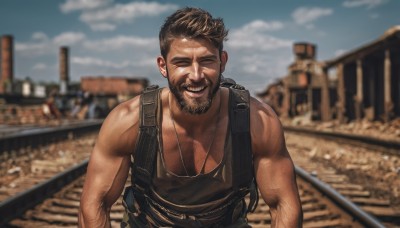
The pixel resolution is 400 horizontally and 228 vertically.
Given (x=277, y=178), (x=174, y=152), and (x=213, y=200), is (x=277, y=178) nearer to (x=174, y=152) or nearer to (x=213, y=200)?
(x=213, y=200)

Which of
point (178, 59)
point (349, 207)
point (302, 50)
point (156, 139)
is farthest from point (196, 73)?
point (302, 50)

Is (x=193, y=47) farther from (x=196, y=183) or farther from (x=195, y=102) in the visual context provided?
(x=196, y=183)

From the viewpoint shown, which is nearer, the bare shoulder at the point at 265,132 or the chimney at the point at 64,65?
the bare shoulder at the point at 265,132

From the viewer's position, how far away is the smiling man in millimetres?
2250

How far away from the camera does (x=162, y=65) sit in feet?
7.95

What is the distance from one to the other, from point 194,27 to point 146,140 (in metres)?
0.62

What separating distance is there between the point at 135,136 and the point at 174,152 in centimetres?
24

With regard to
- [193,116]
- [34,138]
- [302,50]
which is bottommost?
[34,138]

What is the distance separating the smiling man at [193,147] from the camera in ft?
7.38

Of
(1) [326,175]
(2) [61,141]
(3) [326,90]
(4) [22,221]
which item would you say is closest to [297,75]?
(3) [326,90]

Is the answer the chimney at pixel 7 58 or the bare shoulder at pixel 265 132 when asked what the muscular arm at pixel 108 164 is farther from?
the chimney at pixel 7 58

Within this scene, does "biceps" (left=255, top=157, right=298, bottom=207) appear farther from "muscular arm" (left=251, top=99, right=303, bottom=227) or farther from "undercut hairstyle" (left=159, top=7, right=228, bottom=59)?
"undercut hairstyle" (left=159, top=7, right=228, bottom=59)

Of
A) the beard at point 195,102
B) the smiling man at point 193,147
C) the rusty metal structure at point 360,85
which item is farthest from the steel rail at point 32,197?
the rusty metal structure at point 360,85

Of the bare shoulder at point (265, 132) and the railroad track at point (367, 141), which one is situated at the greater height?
the bare shoulder at point (265, 132)
